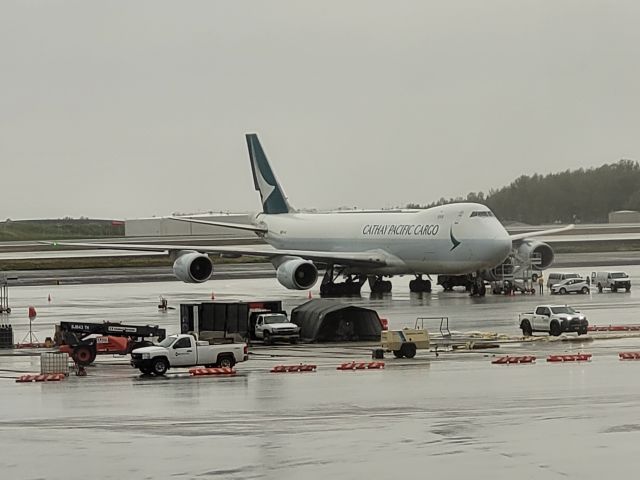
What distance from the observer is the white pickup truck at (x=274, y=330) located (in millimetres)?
44312

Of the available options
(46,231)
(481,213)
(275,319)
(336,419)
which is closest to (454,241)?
(481,213)

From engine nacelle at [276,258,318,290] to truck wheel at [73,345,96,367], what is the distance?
27504 mm

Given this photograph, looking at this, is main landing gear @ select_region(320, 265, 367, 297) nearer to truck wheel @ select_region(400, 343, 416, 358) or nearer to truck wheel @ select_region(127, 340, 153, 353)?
truck wheel @ select_region(127, 340, 153, 353)

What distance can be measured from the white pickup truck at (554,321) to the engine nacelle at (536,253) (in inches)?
1066

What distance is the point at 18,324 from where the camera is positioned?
52312mm

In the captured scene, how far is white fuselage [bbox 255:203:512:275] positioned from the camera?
6369 cm

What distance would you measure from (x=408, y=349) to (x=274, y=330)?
24.6 feet

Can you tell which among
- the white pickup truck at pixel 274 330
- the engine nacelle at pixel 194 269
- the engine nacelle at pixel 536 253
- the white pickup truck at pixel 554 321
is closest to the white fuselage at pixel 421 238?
the engine nacelle at pixel 536 253

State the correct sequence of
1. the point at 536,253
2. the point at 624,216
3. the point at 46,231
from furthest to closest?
the point at 46,231, the point at 624,216, the point at 536,253

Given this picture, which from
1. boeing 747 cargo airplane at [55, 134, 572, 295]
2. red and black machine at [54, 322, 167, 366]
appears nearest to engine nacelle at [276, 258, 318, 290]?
boeing 747 cargo airplane at [55, 134, 572, 295]

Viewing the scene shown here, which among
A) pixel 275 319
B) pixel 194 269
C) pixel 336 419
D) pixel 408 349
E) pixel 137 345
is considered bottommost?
pixel 336 419

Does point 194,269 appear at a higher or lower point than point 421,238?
lower

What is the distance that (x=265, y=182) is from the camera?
8512cm

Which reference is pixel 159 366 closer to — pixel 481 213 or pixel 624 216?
pixel 481 213
